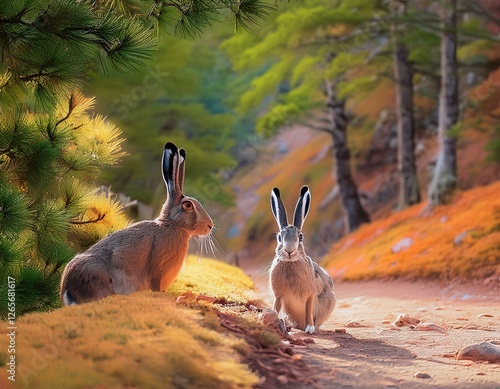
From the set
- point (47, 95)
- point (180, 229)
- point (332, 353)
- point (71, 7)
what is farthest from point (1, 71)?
point (332, 353)

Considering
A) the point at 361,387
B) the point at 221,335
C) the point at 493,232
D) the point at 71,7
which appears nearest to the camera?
the point at 361,387

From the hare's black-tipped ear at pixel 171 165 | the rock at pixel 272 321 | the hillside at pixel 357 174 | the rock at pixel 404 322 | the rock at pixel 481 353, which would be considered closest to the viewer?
the rock at pixel 481 353

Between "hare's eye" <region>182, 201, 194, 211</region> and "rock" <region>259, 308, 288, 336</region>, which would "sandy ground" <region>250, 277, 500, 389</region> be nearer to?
"rock" <region>259, 308, 288, 336</region>

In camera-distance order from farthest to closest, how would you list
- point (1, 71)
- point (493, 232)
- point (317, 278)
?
point (493, 232), point (317, 278), point (1, 71)

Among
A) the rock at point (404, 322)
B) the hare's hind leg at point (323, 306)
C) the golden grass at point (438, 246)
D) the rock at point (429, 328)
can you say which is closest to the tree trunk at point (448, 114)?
the golden grass at point (438, 246)

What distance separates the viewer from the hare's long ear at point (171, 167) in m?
6.51

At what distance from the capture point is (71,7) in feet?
19.5

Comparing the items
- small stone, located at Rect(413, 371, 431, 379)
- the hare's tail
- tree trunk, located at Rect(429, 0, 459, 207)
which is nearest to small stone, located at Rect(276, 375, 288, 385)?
small stone, located at Rect(413, 371, 431, 379)

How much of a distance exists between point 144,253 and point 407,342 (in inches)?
100

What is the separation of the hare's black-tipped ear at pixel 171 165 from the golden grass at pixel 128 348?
4.18ft

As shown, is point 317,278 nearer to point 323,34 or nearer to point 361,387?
point 361,387

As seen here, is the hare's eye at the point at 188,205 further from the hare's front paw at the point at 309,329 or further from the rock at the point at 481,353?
the rock at the point at 481,353

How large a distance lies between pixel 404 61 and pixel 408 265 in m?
7.37

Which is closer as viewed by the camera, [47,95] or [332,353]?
[332,353]
